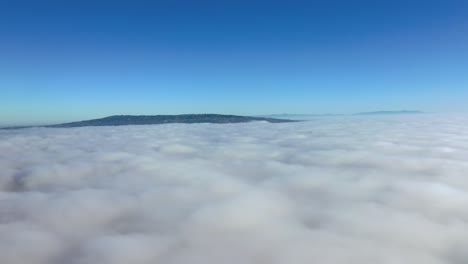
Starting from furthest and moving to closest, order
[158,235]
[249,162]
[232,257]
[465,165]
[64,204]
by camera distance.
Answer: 1. [249,162]
2. [465,165]
3. [64,204]
4. [158,235]
5. [232,257]

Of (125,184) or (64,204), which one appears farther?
(125,184)

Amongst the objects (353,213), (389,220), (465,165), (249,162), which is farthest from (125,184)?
(465,165)

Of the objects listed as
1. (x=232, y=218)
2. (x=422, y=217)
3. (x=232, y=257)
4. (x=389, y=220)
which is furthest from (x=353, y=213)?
(x=232, y=257)

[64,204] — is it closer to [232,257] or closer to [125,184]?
[125,184]

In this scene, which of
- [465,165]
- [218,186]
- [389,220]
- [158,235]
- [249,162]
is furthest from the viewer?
[249,162]

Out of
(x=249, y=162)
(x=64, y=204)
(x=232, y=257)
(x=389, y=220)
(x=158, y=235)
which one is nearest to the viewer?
(x=232, y=257)

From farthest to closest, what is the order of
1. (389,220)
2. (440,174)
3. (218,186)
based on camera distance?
(440,174)
(218,186)
(389,220)

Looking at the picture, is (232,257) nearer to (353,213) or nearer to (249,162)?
(353,213)

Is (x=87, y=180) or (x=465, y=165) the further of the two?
(x=465, y=165)
